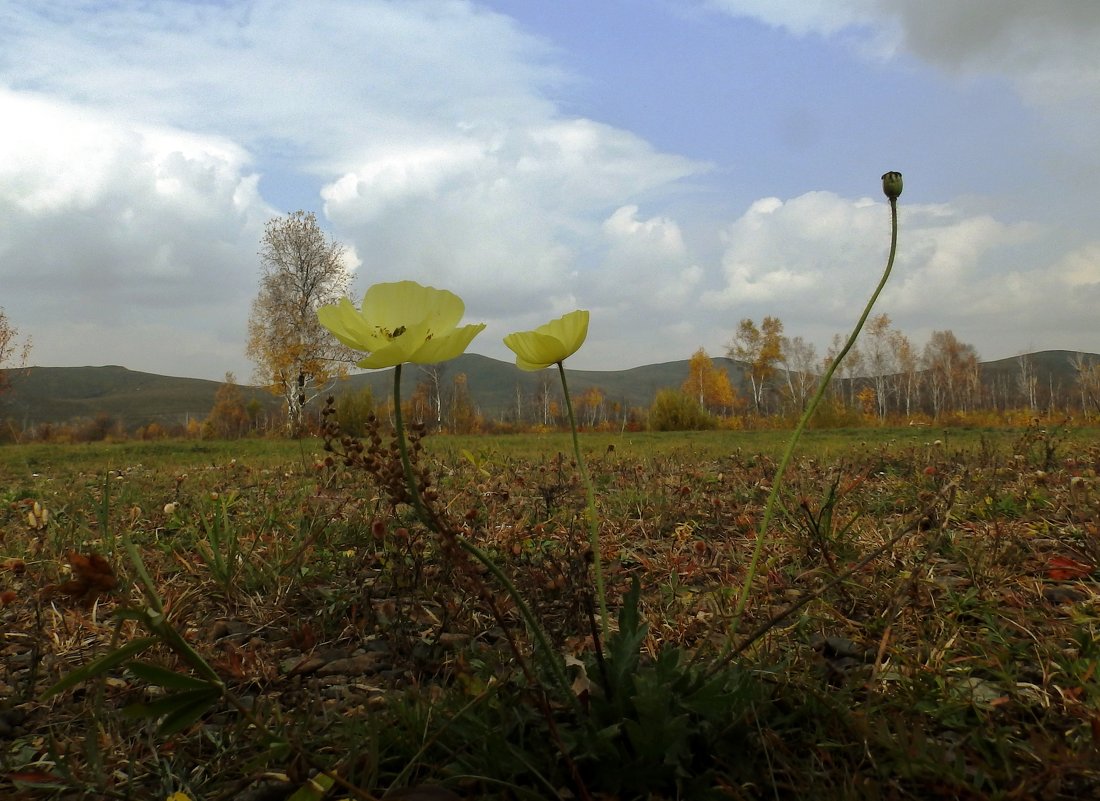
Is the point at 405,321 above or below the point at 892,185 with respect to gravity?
below

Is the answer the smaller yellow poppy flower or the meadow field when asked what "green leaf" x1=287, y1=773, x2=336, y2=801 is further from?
the smaller yellow poppy flower

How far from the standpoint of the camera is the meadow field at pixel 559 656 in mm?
1318

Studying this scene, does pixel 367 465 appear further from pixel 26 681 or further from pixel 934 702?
pixel 934 702

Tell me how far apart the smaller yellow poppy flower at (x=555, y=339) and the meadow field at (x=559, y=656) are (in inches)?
15.0

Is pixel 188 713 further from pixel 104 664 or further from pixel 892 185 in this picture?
pixel 892 185

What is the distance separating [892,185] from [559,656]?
49.6 inches

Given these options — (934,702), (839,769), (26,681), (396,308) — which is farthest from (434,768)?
(26,681)

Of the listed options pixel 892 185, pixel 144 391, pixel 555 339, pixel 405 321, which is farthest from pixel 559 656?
pixel 144 391

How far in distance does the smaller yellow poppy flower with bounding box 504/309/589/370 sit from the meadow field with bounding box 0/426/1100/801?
0.38 metres

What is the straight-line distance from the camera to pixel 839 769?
4.58 feet

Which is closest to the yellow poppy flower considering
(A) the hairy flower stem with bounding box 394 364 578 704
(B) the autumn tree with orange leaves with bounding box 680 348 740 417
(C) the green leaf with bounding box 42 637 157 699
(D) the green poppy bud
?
(A) the hairy flower stem with bounding box 394 364 578 704

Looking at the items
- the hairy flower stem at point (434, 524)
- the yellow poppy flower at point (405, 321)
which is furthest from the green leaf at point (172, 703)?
the yellow poppy flower at point (405, 321)

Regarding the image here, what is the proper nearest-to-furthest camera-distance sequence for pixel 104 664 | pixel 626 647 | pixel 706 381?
1. pixel 104 664
2. pixel 626 647
3. pixel 706 381

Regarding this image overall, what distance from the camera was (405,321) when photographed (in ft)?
4.74
